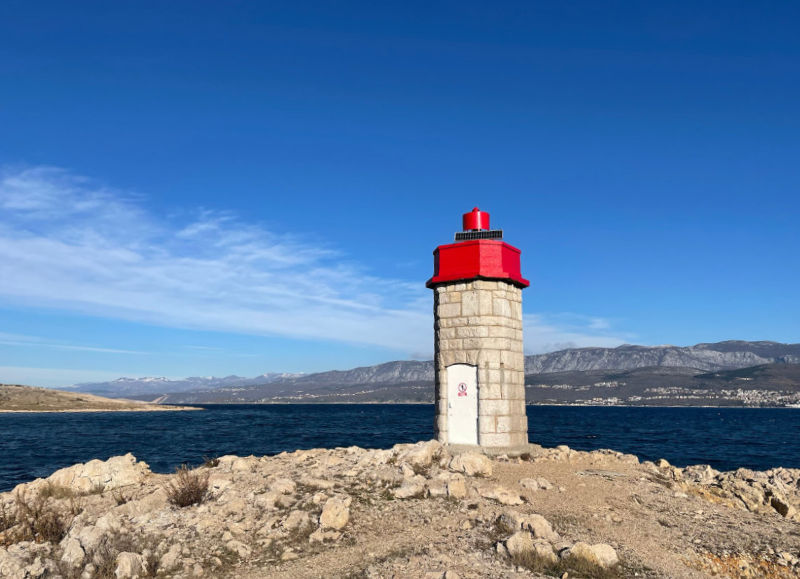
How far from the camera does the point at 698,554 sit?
837cm

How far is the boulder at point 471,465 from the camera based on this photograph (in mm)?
11938

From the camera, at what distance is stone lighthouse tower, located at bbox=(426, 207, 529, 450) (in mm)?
14844

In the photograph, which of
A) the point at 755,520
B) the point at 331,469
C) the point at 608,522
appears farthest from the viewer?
the point at 331,469

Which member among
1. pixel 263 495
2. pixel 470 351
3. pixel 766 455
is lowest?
pixel 766 455

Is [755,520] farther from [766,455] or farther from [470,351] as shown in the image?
[766,455]

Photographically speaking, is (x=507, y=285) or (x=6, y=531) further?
(x=507, y=285)

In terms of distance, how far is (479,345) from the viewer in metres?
14.9

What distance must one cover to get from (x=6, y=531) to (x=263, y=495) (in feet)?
13.4

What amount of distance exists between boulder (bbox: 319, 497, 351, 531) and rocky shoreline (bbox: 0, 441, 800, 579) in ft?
0.07

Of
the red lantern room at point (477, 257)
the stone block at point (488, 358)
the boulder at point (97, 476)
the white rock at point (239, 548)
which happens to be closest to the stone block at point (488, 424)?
the stone block at point (488, 358)

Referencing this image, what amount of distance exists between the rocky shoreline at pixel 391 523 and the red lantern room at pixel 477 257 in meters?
4.91

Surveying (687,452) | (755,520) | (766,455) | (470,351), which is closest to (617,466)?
Answer: (755,520)

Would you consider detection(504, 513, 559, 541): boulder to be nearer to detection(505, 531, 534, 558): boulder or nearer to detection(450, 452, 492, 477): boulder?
detection(505, 531, 534, 558): boulder

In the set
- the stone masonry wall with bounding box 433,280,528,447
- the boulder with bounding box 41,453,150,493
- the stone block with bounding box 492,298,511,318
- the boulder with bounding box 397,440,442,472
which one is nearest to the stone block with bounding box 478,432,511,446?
the stone masonry wall with bounding box 433,280,528,447
